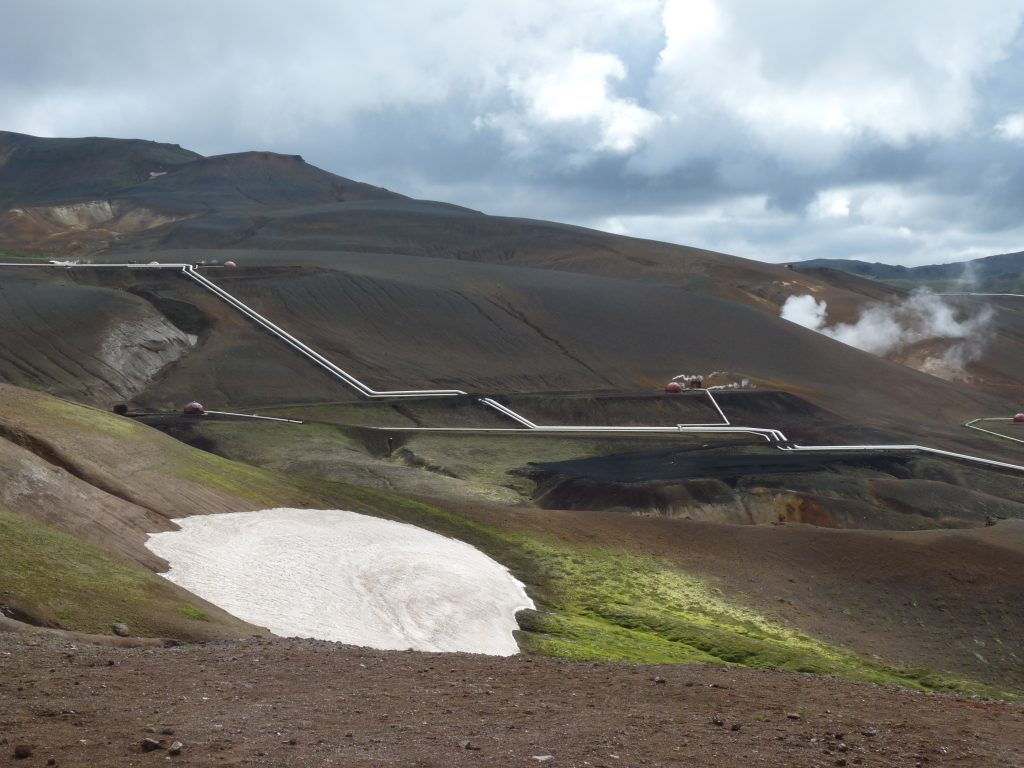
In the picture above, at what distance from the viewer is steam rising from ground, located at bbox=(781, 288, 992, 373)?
488 feet

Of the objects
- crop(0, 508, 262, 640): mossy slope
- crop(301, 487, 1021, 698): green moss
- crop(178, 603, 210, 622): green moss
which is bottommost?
crop(301, 487, 1021, 698): green moss

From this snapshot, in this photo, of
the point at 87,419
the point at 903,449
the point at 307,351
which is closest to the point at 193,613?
the point at 87,419

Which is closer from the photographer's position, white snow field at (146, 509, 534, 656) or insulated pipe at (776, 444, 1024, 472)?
white snow field at (146, 509, 534, 656)

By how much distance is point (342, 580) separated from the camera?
29641mm

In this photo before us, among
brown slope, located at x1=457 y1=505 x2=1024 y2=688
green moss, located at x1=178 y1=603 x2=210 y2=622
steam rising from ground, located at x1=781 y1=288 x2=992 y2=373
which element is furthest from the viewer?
Answer: steam rising from ground, located at x1=781 y1=288 x2=992 y2=373

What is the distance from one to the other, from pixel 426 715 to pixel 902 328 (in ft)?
492

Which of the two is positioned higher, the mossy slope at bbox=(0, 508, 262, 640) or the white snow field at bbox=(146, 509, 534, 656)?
the mossy slope at bbox=(0, 508, 262, 640)

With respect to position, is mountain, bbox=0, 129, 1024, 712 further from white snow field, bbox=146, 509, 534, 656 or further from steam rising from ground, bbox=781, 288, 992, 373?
steam rising from ground, bbox=781, 288, 992, 373

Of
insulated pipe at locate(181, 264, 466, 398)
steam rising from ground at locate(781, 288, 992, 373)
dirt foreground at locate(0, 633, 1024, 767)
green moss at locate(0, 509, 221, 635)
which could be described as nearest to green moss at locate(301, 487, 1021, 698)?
dirt foreground at locate(0, 633, 1024, 767)

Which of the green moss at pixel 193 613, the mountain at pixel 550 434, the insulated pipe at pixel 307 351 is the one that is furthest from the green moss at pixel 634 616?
the insulated pipe at pixel 307 351

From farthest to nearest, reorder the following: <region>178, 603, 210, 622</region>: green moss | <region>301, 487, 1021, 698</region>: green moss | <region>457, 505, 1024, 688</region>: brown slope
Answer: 1. <region>457, 505, 1024, 688</region>: brown slope
2. <region>301, 487, 1021, 698</region>: green moss
3. <region>178, 603, 210, 622</region>: green moss

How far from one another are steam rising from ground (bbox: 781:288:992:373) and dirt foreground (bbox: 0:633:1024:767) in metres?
134

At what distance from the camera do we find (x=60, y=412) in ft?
114

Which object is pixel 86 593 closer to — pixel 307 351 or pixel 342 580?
pixel 342 580
